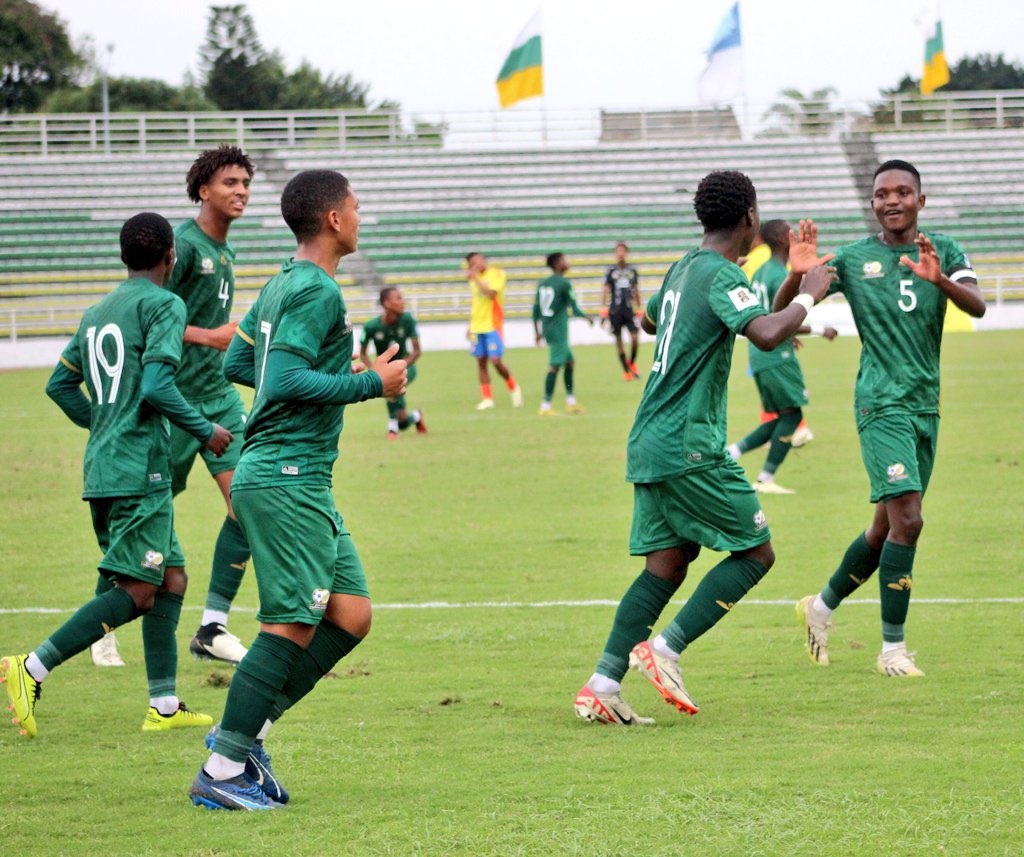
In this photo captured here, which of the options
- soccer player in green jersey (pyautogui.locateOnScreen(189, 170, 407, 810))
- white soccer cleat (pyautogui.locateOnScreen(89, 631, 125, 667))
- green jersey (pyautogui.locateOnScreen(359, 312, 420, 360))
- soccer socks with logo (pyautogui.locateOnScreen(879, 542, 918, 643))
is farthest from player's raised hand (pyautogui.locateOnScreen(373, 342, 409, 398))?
green jersey (pyautogui.locateOnScreen(359, 312, 420, 360))

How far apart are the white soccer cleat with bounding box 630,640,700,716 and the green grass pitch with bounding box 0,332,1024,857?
0.08 meters

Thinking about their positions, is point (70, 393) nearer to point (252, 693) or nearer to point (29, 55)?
point (252, 693)

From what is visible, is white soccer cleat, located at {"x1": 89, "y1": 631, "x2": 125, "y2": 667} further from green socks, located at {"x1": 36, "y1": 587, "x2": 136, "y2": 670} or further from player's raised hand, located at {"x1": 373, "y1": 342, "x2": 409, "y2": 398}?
player's raised hand, located at {"x1": 373, "y1": 342, "x2": 409, "y2": 398}

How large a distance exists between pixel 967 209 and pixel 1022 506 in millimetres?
32508

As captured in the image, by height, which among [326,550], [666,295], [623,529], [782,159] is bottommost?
[623,529]

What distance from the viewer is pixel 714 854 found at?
3881 mm

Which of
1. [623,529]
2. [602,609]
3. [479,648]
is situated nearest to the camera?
[479,648]

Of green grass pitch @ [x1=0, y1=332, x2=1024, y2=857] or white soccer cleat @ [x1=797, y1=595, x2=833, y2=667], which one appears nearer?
green grass pitch @ [x1=0, y1=332, x2=1024, y2=857]

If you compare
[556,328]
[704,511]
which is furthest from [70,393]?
[556,328]

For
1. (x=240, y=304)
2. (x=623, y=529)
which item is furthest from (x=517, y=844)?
(x=240, y=304)

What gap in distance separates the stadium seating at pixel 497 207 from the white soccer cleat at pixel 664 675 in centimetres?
3151

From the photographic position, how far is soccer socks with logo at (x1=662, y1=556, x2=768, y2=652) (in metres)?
5.55

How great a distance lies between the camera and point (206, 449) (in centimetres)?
670

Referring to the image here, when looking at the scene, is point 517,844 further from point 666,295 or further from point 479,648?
point 479,648
